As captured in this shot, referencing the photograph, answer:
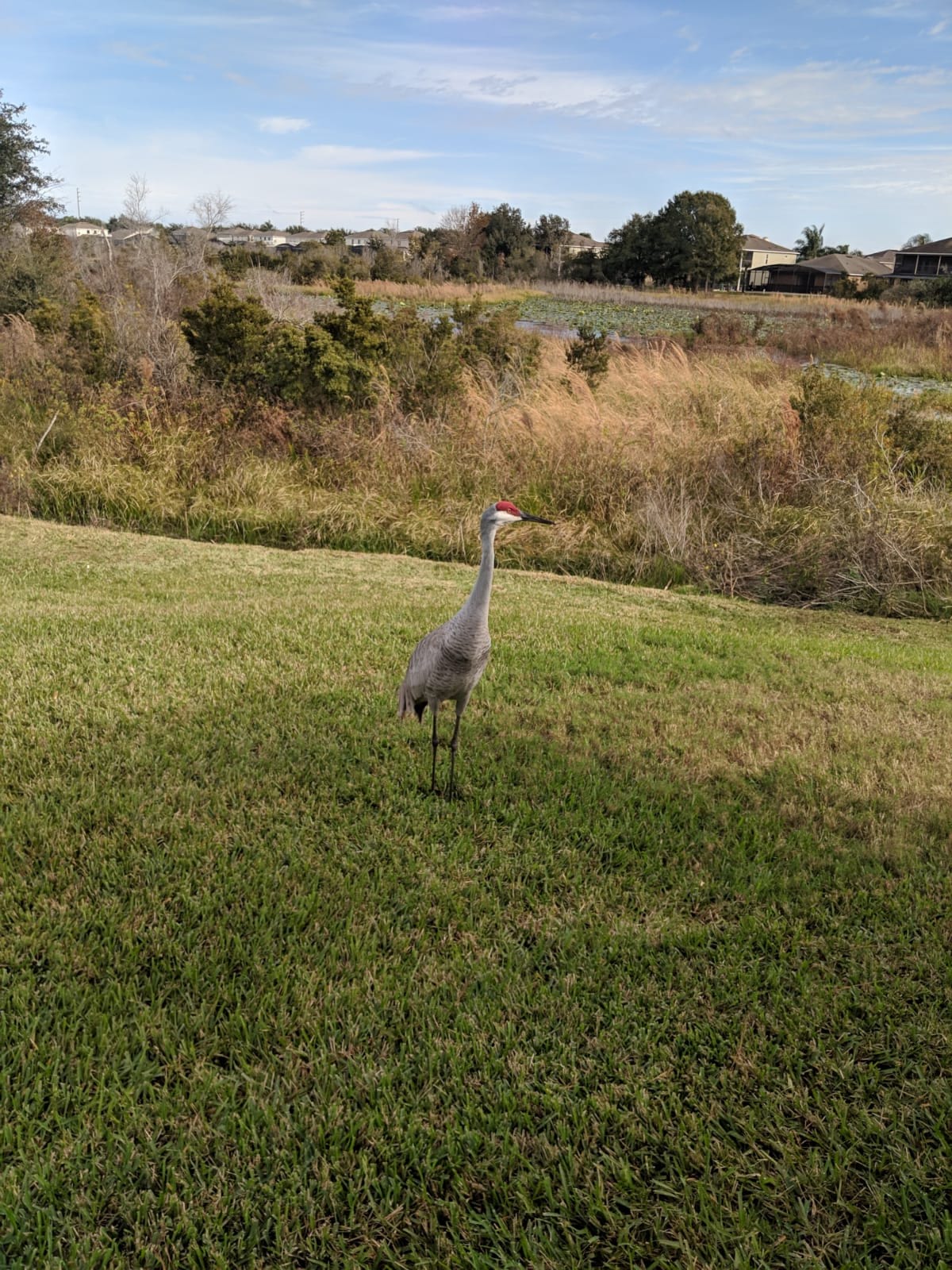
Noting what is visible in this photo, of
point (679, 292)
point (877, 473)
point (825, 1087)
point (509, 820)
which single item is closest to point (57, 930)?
point (509, 820)

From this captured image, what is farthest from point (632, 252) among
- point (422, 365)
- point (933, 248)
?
point (422, 365)

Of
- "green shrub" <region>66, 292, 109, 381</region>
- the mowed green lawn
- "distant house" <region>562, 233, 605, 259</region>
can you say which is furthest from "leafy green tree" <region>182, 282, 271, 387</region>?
"distant house" <region>562, 233, 605, 259</region>

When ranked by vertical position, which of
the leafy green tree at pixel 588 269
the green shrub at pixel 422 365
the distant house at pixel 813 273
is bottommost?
the green shrub at pixel 422 365

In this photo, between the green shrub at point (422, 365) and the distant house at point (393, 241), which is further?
the distant house at point (393, 241)

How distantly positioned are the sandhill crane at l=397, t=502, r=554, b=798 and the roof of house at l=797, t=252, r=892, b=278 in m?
60.3

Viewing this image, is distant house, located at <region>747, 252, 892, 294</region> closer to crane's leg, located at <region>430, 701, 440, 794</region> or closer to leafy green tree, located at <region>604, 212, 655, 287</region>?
leafy green tree, located at <region>604, 212, 655, 287</region>

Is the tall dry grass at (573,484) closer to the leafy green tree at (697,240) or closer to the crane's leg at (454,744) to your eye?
the crane's leg at (454,744)

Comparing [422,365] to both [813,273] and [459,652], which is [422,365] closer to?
[459,652]

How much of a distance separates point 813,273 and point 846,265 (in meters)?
2.18

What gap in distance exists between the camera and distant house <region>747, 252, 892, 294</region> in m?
56.6

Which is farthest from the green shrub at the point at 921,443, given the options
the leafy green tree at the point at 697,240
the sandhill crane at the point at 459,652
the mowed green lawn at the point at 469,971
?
the leafy green tree at the point at 697,240

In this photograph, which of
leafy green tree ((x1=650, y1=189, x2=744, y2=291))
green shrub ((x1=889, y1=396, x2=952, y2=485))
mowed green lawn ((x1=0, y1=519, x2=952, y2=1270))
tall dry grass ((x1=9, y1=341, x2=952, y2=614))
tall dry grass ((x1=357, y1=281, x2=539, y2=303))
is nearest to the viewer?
mowed green lawn ((x1=0, y1=519, x2=952, y2=1270))

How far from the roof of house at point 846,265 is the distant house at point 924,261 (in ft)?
4.57

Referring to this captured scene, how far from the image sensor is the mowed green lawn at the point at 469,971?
198cm
